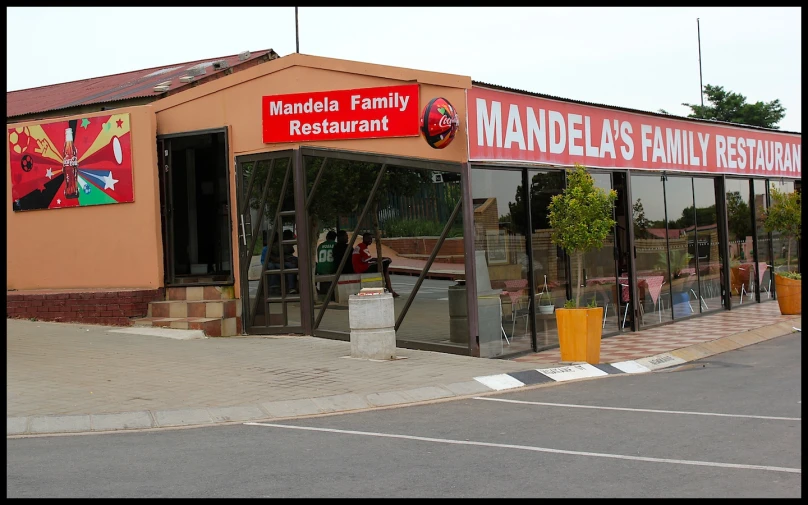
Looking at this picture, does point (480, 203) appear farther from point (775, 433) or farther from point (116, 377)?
point (775, 433)

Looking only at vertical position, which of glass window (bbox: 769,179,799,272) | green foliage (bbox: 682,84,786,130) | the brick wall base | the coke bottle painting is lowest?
the brick wall base

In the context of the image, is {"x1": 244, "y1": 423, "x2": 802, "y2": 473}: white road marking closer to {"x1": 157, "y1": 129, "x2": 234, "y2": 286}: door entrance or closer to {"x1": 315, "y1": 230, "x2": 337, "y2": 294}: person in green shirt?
{"x1": 315, "y1": 230, "x2": 337, "y2": 294}: person in green shirt

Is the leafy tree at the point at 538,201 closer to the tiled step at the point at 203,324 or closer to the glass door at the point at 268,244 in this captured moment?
the glass door at the point at 268,244

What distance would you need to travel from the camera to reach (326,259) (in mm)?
15938

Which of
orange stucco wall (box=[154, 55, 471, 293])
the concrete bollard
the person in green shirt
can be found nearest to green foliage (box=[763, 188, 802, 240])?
orange stucco wall (box=[154, 55, 471, 293])

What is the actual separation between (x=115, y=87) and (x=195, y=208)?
6.30 metres

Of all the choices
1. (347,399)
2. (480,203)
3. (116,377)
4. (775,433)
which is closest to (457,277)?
(480,203)

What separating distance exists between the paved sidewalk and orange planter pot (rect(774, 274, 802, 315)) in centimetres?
436

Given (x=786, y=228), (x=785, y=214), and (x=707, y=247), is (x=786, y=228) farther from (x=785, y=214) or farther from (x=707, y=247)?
(x=707, y=247)

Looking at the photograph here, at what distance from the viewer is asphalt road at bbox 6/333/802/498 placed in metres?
A: 6.52

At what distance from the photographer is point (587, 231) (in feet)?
45.8

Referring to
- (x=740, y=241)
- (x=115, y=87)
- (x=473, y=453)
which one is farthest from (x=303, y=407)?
(x=115, y=87)

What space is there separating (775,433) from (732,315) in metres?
13.1

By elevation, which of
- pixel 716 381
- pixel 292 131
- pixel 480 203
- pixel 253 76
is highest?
pixel 253 76
